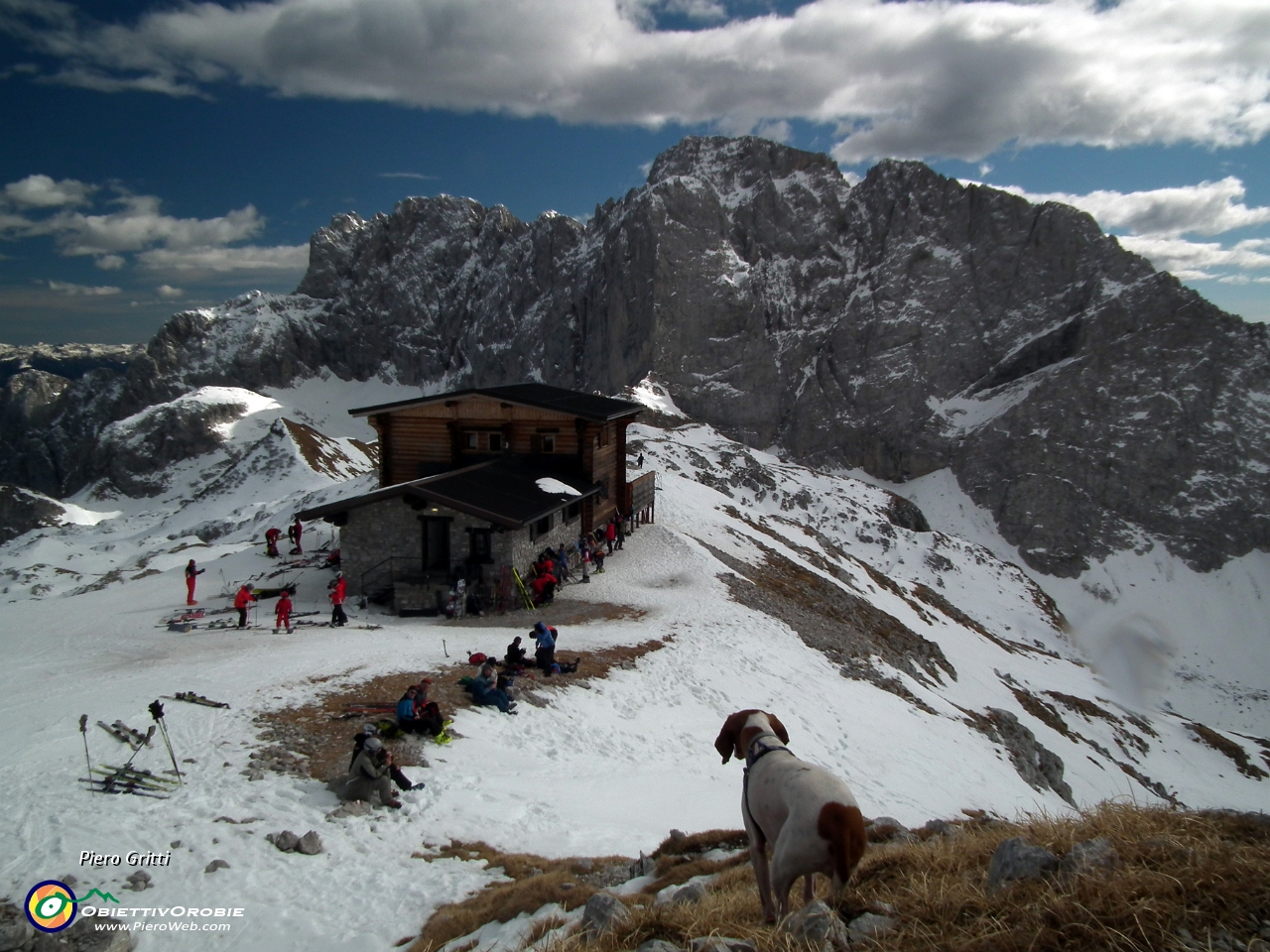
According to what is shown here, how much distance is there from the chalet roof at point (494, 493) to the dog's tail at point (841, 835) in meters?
18.0

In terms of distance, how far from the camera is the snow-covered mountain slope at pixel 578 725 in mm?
8539

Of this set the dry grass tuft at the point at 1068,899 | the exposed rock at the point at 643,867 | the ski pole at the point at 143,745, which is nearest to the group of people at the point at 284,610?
the ski pole at the point at 143,745

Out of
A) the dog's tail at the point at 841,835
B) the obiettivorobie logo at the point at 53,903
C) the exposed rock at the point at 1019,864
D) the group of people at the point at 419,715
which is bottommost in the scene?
the group of people at the point at 419,715

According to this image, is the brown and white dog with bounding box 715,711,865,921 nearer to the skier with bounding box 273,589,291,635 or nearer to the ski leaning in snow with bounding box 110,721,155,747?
the ski leaning in snow with bounding box 110,721,155,747

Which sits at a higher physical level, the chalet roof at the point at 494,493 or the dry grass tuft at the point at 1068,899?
the dry grass tuft at the point at 1068,899

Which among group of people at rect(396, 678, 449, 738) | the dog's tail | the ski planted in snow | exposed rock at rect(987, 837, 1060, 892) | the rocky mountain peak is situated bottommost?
group of people at rect(396, 678, 449, 738)

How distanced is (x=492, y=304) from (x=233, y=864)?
19678cm

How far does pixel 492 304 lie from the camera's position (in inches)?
7697

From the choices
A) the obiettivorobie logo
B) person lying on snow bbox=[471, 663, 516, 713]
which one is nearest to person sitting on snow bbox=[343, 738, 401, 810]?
the obiettivorobie logo

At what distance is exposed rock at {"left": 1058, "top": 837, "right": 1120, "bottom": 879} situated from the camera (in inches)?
187

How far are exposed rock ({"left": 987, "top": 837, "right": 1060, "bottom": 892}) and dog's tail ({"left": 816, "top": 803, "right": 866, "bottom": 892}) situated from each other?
1.10m

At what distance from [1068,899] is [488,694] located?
11.4 meters

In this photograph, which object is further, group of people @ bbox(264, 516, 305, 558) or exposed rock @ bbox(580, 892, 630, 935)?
group of people @ bbox(264, 516, 305, 558)

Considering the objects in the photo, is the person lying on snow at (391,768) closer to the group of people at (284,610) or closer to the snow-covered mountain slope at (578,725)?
the snow-covered mountain slope at (578,725)
